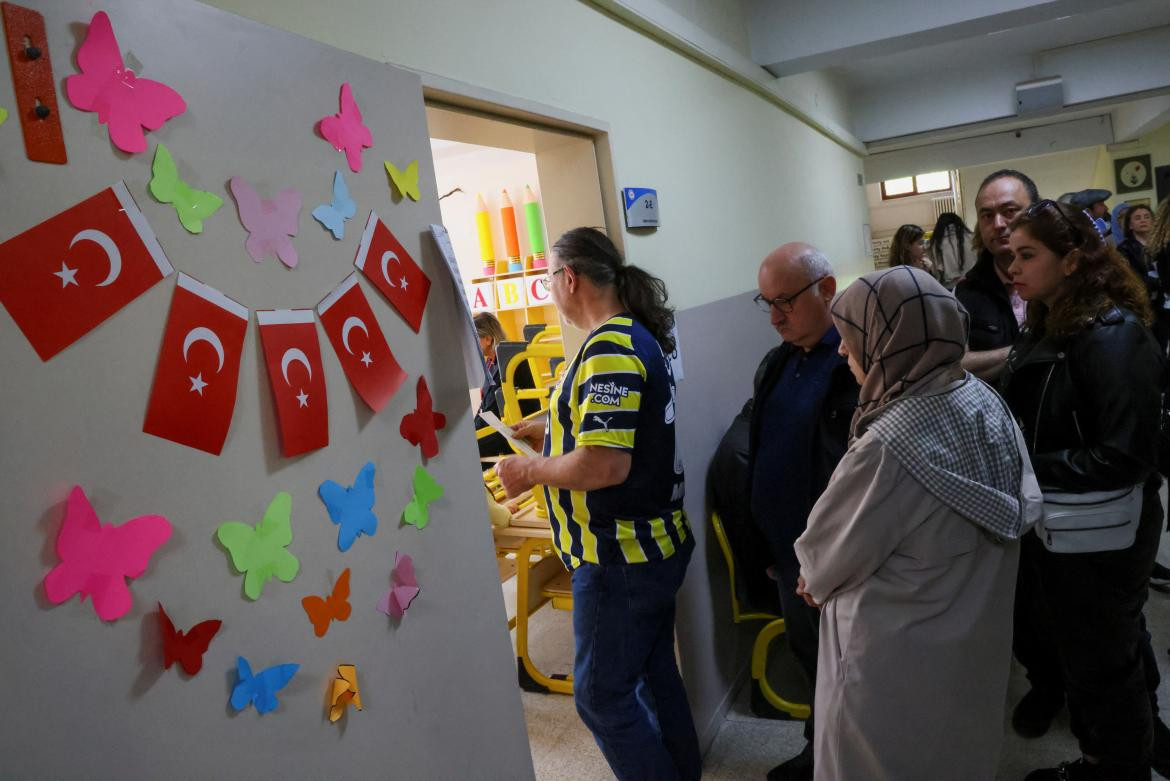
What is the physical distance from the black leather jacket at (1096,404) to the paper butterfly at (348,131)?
152cm

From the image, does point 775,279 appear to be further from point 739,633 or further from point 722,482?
point 739,633

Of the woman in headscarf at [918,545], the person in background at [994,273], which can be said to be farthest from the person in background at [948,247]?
the woman in headscarf at [918,545]

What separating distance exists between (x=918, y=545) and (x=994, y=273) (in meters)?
1.45

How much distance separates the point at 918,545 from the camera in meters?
1.42

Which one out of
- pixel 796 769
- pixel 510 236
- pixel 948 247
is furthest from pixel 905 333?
pixel 510 236

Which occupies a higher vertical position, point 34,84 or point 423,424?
point 34,84

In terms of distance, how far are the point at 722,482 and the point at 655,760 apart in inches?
40.1

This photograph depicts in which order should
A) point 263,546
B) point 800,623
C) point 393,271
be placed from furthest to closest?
1. point 800,623
2. point 393,271
3. point 263,546

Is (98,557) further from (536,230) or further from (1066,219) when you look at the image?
(536,230)

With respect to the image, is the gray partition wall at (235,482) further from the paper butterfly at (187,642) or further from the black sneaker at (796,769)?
the black sneaker at (796,769)

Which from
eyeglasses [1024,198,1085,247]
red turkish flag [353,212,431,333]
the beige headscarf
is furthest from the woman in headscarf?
red turkish flag [353,212,431,333]

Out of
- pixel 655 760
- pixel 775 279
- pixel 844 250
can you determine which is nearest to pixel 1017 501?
pixel 775 279

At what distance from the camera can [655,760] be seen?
1.95 meters

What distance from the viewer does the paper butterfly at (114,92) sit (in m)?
0.89
